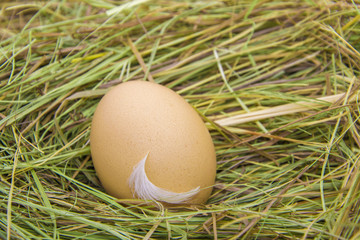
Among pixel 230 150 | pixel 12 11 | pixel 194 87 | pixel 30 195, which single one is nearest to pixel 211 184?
pixel 230 150

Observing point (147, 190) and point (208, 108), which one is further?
point (208, 108)

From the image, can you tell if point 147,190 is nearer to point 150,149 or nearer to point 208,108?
point 150,149

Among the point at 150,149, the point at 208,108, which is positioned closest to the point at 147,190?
the point at 150,149

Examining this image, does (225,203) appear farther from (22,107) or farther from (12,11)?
(12,11)
